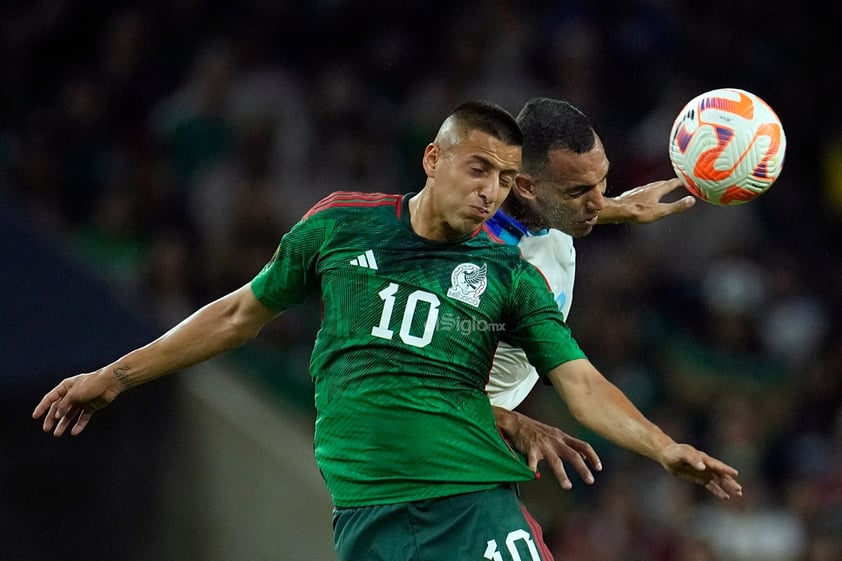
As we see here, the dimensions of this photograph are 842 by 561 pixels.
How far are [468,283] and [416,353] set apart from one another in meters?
0.28

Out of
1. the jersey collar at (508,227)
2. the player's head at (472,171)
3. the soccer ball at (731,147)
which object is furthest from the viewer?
the jersey collar at (508,227)

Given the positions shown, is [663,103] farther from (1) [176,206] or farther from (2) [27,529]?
(2) [27,529]

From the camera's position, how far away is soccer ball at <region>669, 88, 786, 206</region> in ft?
15.3

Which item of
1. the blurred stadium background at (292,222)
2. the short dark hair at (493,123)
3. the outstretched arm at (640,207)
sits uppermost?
the short dark hair at (493,123)

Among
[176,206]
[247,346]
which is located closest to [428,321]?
[247,346]

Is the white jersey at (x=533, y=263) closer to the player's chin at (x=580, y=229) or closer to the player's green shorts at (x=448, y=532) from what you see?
the player's chin at (x=580, y=229)

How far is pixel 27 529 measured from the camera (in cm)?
723

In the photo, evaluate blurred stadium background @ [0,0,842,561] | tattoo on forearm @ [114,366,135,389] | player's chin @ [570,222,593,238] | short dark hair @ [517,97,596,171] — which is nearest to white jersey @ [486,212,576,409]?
player's chin @ [570,222,593,238]

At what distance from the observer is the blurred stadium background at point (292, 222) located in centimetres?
741

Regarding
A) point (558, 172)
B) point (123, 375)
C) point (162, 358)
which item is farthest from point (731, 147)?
point (123, 375)

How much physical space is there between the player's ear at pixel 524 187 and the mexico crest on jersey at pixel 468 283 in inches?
28.4

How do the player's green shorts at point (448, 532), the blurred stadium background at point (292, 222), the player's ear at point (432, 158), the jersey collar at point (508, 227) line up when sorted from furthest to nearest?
the blurred stadium background at point (292, 222), the jersey collar at point (508, 227), the player's ear at point (432, 158), the player's green shorts at point (448, 532)

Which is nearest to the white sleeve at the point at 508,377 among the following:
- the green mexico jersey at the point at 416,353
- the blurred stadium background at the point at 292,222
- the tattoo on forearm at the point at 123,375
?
the green mexico jersey at the point at 416,353

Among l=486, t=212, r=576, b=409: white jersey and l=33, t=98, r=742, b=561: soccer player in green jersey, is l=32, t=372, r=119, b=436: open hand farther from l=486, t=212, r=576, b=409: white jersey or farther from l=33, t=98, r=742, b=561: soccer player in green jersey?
l=486, t=212, r=576, b=409: white jersey
